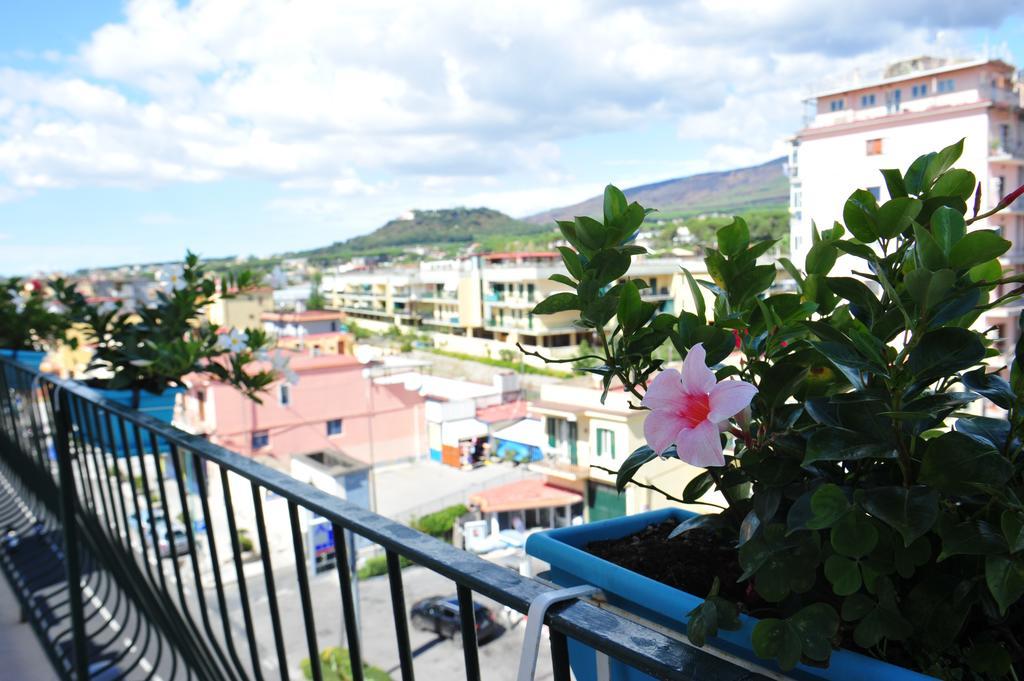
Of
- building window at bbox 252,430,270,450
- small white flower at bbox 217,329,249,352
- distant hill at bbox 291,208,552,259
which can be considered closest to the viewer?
small white flower at bbox 217,329,249,352

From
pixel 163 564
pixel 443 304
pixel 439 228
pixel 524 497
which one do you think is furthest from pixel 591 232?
pixel 443 304

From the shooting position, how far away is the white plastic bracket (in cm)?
51

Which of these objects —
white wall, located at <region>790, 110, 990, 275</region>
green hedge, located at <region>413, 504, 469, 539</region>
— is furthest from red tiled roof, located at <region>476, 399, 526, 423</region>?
A: white wall, located at <region>790, 110, 990, 275</region>

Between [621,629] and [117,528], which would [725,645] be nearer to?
[621,629]

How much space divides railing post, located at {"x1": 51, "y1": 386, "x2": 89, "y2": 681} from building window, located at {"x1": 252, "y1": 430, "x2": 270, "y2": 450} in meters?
15.5

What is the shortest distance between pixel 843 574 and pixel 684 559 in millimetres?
187

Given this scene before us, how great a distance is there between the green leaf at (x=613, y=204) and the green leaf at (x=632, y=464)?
18cm

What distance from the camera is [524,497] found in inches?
480

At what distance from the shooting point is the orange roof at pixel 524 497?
37.0 feet

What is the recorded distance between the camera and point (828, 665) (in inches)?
17.7

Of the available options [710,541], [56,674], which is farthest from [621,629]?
[56,674]

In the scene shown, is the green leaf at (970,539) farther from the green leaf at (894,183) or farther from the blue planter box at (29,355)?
the blue planter box at (29,355)

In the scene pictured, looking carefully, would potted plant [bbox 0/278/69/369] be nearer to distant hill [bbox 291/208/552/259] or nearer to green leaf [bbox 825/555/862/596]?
green leaf [bbox 825/555/862/596]

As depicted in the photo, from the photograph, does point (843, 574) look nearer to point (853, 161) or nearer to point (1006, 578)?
point (1006, 578)
